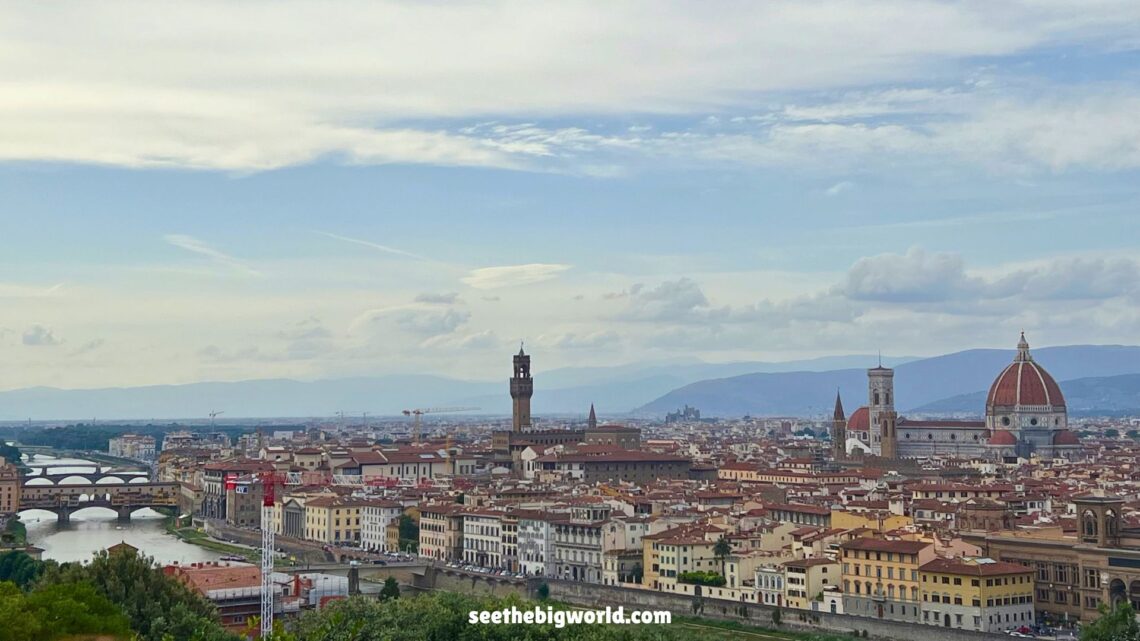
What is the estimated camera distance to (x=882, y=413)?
4058 inches

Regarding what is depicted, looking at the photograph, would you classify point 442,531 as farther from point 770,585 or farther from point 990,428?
point 990,428

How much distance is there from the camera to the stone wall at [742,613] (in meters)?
38.5

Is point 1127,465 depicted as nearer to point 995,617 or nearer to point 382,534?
point 382,534

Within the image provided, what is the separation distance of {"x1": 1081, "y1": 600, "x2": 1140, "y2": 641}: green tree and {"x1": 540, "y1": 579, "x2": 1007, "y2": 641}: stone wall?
4.32 meters

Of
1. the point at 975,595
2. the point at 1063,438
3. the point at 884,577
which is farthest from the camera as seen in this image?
the point at 1063,438

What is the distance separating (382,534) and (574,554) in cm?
1489

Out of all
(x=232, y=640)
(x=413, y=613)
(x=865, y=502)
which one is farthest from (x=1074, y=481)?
(x=232, y=640)

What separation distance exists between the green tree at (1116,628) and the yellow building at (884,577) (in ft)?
25.1

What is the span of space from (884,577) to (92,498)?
59912 mm

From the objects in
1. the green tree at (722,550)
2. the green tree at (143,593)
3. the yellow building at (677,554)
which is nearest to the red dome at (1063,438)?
the yellow building at (677,554)

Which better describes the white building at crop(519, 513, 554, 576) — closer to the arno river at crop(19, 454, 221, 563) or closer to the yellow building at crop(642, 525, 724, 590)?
the yellow building at crop(642, 525, 724, 590)

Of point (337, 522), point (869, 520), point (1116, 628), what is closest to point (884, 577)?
point (869, 520)

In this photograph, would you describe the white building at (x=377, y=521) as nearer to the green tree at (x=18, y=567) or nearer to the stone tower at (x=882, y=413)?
the green tree at (x=18, y=567)

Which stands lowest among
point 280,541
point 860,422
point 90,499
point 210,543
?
point 210,543
